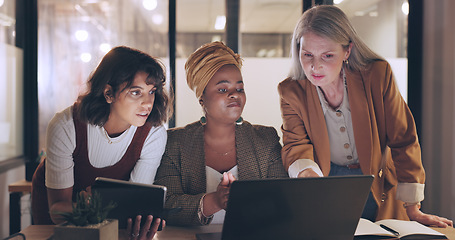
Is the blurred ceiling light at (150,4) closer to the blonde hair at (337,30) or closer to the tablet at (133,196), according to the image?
the blonde hair at (337,30)

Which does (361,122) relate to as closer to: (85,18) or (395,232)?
(395,232)

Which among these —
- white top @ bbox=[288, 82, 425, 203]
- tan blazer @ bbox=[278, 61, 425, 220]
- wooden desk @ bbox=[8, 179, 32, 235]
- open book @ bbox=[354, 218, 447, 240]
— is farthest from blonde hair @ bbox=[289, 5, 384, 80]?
wooden desk @ bbox=[8, 179, 32, 235]

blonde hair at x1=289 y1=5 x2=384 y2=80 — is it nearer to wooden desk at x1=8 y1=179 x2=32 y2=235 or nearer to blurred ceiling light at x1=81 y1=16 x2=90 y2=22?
wooden desk at x1=8 y1=179 x2=32 y2=235

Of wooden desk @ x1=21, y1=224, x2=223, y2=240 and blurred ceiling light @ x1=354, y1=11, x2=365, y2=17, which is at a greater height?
blurred ceiling light @ x1=354, y1=11, x2=365, y2=17

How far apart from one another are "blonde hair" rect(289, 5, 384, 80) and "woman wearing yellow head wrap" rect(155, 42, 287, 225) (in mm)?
390

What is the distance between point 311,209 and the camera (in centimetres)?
117

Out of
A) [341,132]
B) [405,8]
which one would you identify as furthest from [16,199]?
[405,8]

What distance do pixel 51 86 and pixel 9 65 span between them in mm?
405

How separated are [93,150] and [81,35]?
7.44 feet

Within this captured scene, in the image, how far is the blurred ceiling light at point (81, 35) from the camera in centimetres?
375

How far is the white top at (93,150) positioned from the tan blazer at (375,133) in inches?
25.1

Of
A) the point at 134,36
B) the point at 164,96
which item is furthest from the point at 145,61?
the point at 134,36

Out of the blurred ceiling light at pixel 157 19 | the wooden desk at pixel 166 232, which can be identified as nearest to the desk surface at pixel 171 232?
the wooden desk at pixel 166 232

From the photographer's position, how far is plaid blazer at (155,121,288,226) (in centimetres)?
192
